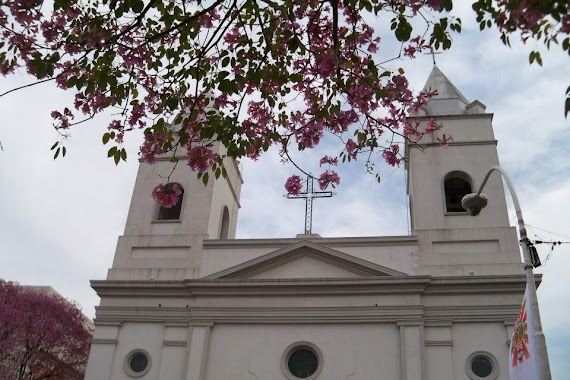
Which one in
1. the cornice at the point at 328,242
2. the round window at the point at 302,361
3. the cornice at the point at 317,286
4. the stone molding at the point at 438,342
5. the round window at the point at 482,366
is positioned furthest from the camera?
the cornice at the point at 328,242

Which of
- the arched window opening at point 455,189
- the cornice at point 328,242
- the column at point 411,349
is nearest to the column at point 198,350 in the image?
the cornice at point 328,242

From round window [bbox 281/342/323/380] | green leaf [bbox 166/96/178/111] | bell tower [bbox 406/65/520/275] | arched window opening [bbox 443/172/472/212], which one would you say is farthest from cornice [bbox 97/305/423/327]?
green leaf [bbox 166/96/178/111]

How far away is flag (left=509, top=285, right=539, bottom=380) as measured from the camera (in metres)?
8.04

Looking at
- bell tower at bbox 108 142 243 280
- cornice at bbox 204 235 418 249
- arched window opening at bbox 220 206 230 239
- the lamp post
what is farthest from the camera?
arched window opening at bbox 220 206 230 239

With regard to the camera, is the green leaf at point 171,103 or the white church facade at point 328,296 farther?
the white church facade at point 328,296

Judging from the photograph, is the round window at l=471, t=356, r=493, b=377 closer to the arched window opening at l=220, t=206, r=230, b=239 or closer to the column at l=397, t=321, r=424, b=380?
the column at l=397, t=321, r=424, b=380

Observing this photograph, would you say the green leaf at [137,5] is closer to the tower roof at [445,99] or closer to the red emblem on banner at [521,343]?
the red emblem on banner at [521,343]

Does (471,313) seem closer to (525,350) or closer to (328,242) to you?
(328,242)

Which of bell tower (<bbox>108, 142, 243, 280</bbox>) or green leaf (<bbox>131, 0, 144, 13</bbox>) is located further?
bell tower (<bbox>108, 142, 243, 280</bbox>)

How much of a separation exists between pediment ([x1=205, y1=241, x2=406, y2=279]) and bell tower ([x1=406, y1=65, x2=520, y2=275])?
7.53ft

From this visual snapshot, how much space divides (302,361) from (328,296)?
187 centimetres

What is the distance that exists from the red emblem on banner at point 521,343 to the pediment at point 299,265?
310 inches

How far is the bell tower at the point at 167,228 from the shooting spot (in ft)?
59.2

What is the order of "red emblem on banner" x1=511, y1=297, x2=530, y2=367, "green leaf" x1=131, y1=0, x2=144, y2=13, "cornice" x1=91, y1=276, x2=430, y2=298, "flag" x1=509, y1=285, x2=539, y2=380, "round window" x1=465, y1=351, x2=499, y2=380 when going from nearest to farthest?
"green leaf" x1=131, y1=0, x2=144, y2=13, "flag" x1=509, y1=285, x2=539, y2=380, "red emblem on banner" x1=511, y1=297, x2=530, y2=367, "round window" x1=465, y1=351, x2=499, y2=380, "cornice" x1=91, y1=276, x2=430, y2=298
